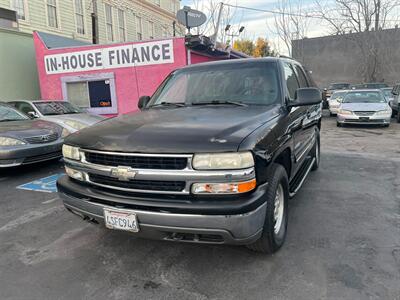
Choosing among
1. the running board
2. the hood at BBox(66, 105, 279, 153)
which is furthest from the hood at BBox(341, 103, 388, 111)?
the hood at BBox(66, 105, 279, 153)

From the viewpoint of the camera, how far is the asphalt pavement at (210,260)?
2.64 meters

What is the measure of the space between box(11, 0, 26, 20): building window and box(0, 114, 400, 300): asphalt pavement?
41.6 feet

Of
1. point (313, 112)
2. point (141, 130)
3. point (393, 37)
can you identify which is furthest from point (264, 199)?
point (393, 37)

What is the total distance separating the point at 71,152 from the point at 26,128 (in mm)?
4076

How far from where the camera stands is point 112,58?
10914 millimetres

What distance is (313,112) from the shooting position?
17.5 feet

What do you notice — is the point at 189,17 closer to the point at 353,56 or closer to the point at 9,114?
the point at 9,114

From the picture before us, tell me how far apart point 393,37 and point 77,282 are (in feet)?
115

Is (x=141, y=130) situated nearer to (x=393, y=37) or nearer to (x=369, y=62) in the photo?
(x=369, y=62)

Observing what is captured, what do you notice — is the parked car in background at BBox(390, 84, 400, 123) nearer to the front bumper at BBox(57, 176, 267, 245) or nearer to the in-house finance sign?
the in-house finance sign

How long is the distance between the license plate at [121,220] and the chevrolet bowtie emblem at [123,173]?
263mm

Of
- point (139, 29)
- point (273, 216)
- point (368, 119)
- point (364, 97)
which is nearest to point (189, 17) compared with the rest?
point (368, 119)

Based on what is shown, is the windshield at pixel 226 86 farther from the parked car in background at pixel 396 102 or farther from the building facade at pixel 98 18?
the parked car in background at pixel 396 102

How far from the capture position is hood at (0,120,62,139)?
6199mm
